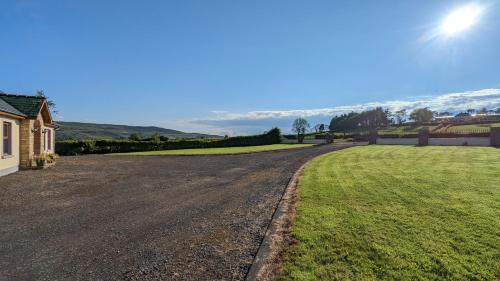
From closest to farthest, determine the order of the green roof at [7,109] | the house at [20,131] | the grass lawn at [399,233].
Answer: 1. the grass lawn at [399,233]
2. the green roof at [7,109]
3. the house at [20,131]

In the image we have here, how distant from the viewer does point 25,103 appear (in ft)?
59.1

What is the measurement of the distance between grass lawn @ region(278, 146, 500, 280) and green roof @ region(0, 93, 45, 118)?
17.0 m

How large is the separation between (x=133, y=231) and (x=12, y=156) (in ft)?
44.4

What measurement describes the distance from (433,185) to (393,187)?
1.21m

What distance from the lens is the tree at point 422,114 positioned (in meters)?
105

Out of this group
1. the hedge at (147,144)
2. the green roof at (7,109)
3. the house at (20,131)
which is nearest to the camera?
the green roof at (7,109)

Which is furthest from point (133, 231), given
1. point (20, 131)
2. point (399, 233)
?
point (20, 131)

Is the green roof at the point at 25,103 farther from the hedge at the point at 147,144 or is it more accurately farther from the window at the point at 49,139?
the hedge at the point at 147,144

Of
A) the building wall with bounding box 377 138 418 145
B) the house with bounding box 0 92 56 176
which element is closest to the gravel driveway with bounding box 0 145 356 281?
the house with bounding box 0 92 56 176

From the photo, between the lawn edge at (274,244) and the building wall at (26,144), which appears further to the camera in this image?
the building wall at (26,144)

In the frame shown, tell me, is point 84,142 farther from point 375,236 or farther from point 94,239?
point 375,236

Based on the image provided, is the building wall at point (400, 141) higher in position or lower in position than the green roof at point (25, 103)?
lower

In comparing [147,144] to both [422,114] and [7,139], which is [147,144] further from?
[422,114]

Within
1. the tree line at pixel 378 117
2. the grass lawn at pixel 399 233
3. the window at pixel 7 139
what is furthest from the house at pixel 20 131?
the tree line at pixel 378 117
